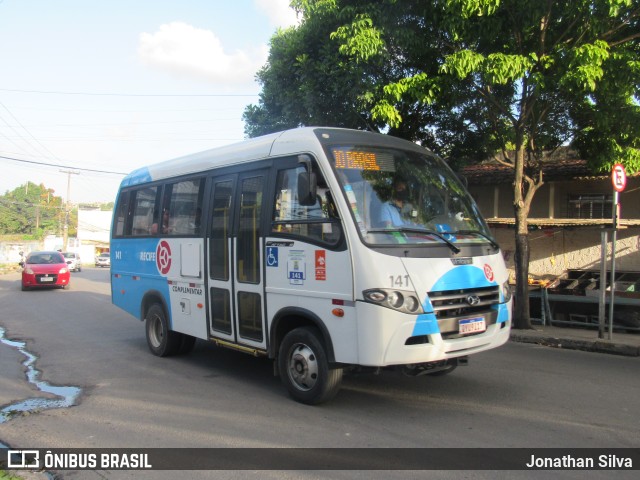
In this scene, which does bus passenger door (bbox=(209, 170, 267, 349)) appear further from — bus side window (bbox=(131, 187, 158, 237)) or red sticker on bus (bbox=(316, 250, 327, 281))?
bus side window (bbox=(131, 187, 158, 237))

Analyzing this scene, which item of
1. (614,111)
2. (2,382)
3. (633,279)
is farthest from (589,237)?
(2,382)

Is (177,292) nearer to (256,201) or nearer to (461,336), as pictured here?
(256,201)

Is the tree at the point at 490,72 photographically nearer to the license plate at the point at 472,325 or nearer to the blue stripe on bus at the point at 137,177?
the blue stripe on bus at the point at 137,177

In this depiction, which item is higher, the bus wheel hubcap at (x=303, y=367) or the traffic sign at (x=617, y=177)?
the traffic sign at (x=617, y=177)

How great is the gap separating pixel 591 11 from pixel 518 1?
1.14 m

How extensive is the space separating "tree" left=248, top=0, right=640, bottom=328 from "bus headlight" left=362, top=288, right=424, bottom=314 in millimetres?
5250

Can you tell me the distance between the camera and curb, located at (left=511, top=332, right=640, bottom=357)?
8594 mm

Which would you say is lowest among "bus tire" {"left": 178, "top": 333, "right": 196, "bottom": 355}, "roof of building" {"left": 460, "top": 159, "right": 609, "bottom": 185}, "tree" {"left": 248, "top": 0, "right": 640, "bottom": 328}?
"bus tire" {"left": 178, "top": 333, "right": 196, "bottom": 355}

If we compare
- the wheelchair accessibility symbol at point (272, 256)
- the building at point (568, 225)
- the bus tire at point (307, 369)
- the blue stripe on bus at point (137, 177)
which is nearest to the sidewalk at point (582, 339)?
the building at point (568, 225)

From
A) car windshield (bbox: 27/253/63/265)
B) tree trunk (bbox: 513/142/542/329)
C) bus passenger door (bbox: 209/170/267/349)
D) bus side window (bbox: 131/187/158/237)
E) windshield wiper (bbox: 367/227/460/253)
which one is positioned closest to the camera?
windshield wiper (bbox: 367/227/460/253)

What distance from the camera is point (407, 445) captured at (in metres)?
4.45

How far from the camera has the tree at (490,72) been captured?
848 centimetres

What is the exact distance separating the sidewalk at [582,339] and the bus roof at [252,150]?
526 centimetres

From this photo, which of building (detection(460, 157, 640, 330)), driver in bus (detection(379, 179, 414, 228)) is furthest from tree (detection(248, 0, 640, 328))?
driver in bus (detection(379, 179, 414, 228))
